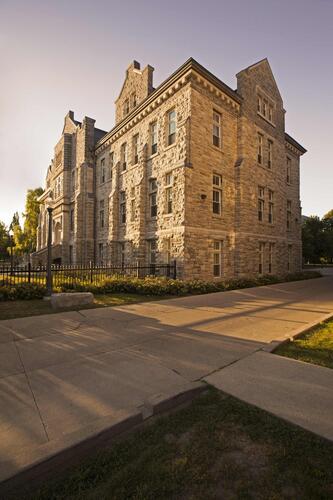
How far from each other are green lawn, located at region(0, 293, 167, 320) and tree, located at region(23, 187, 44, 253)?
3682 centimetres

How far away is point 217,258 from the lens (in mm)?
15930

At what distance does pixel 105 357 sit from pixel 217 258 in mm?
12436

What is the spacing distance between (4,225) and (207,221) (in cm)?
6472

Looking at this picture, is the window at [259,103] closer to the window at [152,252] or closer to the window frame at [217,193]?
the window frame at [217,193]

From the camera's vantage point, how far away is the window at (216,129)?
52.0 feet

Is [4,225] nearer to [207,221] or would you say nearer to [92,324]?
[207,221]

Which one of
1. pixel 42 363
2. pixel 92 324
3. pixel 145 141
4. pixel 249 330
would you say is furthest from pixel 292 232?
pixel 42 363

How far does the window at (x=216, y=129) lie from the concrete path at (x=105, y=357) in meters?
12.0

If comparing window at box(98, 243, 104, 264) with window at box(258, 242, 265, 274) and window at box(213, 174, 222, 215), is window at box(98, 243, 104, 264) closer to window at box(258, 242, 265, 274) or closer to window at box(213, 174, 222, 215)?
window at box(213, 174, 222, 215)

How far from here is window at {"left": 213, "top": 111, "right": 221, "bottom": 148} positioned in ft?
52.0

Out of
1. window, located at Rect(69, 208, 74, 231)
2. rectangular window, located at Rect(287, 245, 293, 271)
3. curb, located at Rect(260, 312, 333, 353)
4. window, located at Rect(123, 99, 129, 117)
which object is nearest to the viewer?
curb, located at Rect(260, 312, 333, 353)

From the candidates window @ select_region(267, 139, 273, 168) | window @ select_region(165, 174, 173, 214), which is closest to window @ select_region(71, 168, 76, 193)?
window @ select_region(165, 174, 173, 214)

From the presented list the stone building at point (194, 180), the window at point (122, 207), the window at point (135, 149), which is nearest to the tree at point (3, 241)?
the stone building at point (194, 180)

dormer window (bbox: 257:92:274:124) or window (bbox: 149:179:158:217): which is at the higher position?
dormer window (bbox: 257:92:274:124)
